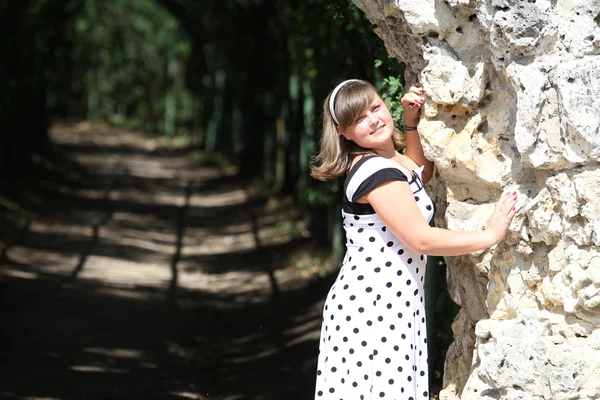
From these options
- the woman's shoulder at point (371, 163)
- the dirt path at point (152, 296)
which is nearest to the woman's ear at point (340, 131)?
the woman's shoulder at point (371, 163)

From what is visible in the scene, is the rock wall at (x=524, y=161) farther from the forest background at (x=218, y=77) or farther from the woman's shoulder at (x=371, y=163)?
the forest background at (x=218, y=77)

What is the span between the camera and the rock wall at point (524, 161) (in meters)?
3.29

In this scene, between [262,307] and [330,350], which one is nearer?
[330,350]

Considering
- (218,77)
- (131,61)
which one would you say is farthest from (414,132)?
(131,61)

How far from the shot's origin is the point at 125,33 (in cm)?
3747

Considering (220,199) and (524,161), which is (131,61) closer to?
(220,199)

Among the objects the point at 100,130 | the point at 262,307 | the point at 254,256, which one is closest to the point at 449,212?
the point at 262,307

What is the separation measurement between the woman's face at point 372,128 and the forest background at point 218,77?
147 cm

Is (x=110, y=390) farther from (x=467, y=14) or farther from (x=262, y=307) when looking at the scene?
(x=467, y=14)

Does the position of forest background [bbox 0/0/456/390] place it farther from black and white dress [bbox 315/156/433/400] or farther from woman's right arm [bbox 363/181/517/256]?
woman's right arm [bbox 363/181/517/256]

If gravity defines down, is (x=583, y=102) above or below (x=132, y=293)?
above

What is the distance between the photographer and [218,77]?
2553cm

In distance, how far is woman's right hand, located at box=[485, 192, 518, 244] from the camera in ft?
11.6

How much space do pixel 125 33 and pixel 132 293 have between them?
29344 millimetres
